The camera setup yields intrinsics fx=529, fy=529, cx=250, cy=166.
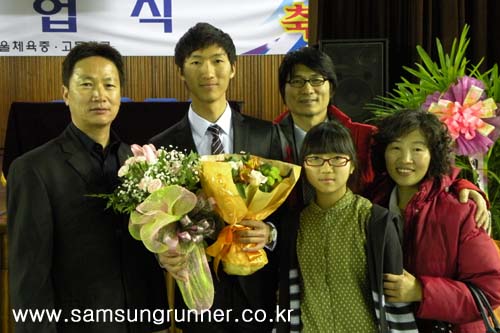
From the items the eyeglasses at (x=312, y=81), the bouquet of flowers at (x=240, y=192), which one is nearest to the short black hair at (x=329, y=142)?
the bouquet of flowers at (x=240, y=192)

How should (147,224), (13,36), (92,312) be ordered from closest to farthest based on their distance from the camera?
1. (147,224)
2. (92,312)
3. (13,36)

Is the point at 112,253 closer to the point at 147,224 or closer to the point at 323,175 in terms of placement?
the point at 147,224

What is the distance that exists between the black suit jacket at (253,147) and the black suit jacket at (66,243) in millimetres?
267

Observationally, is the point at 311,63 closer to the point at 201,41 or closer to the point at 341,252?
the point at 201,41

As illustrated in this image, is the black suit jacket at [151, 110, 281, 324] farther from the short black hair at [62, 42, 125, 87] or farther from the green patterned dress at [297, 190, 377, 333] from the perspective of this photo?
the short black hair at [62, 42, 125, 87]

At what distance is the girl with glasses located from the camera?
141 cm

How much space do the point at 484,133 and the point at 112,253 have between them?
1.24 metres

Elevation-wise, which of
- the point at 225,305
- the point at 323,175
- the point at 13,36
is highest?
the point at 13,36

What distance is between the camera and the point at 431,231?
1481 mm

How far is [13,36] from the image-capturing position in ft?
16.8

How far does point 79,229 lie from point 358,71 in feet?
8.46

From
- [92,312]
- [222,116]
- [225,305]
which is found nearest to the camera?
[92,312]

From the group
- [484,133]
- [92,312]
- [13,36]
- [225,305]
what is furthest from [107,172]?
[13,36]

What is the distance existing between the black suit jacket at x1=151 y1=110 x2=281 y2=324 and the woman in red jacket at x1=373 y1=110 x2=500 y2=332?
0.35 metres
